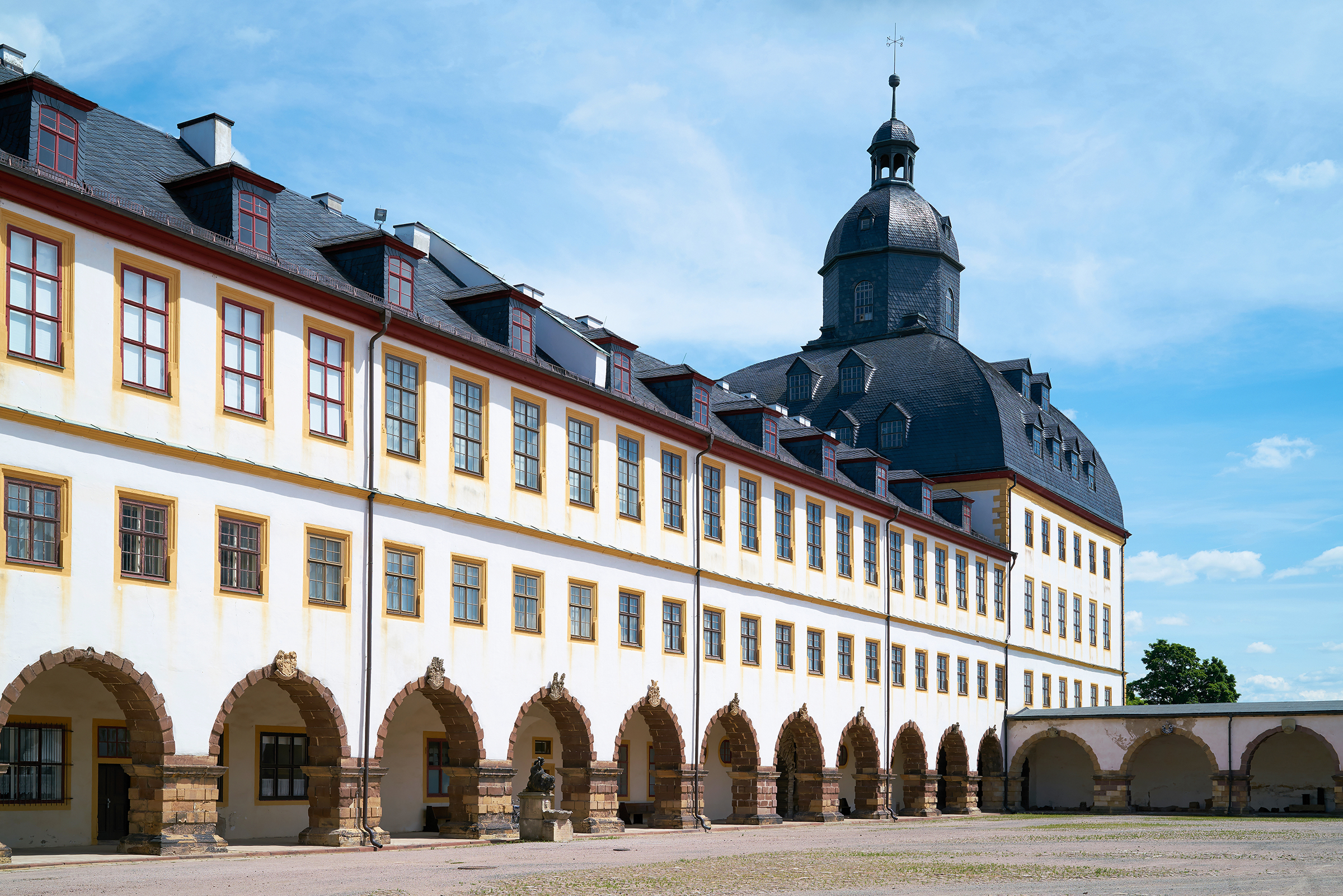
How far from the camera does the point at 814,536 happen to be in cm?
4584

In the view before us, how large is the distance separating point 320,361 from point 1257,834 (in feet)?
75.9

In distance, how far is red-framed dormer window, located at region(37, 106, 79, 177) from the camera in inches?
946

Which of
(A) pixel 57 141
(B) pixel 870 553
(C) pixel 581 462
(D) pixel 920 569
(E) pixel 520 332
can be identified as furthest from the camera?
(D) pixel 920 569

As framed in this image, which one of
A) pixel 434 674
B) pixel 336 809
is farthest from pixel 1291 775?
pixel 336 809

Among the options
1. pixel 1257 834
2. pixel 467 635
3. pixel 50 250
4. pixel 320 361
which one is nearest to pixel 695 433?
pixel 467 635

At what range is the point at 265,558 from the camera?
2633 centimetres

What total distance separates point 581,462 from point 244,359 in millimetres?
10212

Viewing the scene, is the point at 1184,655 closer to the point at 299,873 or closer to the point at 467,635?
the point at 467,635

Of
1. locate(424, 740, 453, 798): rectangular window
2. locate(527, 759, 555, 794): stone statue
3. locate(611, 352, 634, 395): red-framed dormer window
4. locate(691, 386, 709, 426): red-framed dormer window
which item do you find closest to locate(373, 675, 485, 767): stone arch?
locate(527, 759, 555, 794): stone statue

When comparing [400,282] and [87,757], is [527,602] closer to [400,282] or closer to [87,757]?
[400,282]

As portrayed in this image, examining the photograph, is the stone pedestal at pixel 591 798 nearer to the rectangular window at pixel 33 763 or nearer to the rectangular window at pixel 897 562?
the rectangular window at pixel 33 763

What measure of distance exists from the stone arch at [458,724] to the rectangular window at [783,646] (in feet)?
45.0

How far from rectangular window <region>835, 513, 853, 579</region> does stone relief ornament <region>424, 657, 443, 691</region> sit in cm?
1959

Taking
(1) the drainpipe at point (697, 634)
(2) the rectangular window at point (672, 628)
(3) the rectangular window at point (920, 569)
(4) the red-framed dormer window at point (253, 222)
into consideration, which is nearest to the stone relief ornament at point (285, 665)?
(4) the red-framed dormer window at point (253, 222)
